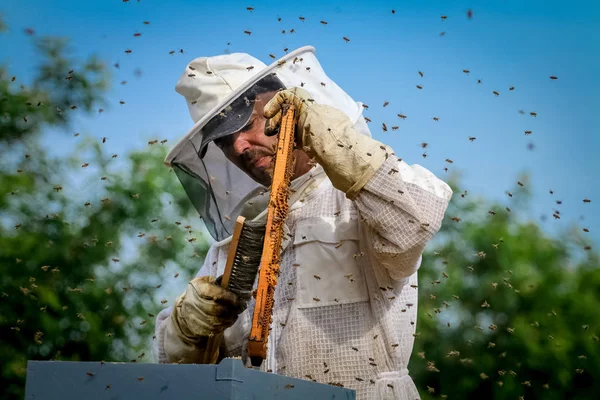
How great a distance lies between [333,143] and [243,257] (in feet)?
1.79

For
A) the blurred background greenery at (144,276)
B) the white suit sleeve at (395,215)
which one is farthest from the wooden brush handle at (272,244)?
the blurred background greenery at (144,276)

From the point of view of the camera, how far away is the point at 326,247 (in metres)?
3.00

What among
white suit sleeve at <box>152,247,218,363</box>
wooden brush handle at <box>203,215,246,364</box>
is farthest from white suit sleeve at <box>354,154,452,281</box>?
white suit sleeve at <box>152,247,218,363</box>

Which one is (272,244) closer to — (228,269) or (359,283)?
(228,269)

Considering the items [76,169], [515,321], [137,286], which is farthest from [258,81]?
[515,321]

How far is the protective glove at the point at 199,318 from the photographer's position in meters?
2.82

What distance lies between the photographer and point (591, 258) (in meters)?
14.2

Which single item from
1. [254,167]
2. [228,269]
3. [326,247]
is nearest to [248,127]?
[254,167]

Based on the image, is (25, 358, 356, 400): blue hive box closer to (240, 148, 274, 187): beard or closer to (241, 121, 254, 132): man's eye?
(240, 148, 274, 187): beard

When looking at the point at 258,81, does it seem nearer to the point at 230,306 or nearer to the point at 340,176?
the point at 340,176

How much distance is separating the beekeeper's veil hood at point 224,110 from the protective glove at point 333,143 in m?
0.50

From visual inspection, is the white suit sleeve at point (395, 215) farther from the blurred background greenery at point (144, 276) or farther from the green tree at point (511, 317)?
the green tree at point (511, 317)

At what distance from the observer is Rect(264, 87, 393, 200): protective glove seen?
107 inches

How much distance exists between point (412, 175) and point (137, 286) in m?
8.94
